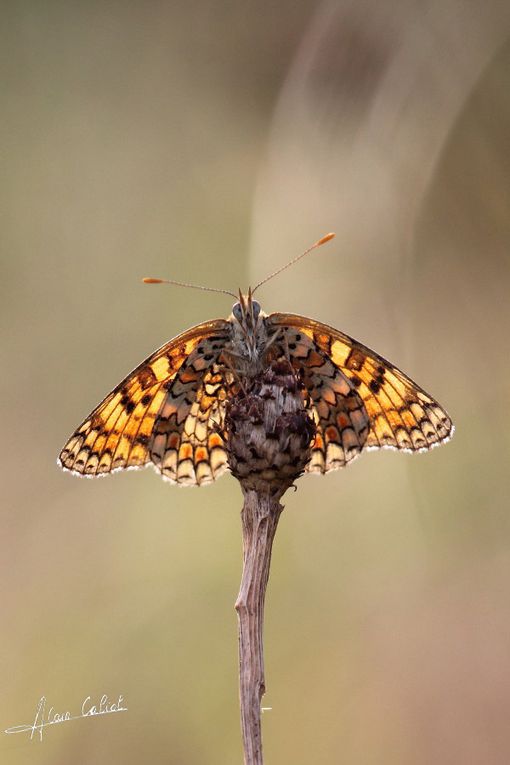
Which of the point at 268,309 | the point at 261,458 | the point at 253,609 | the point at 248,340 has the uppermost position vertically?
the point at 268,309

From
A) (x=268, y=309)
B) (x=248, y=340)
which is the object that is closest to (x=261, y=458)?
(x=248, y=340)

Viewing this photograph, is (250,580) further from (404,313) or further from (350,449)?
(404,313)

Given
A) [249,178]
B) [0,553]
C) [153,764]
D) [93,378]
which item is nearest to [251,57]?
[249,178]

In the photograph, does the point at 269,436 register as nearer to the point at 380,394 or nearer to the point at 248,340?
the point at 248,340

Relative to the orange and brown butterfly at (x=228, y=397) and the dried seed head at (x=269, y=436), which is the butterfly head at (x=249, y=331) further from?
the dried seed head at (x=269, y=436)

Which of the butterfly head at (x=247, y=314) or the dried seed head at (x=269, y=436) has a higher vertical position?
the butterfly head at (x=247, y=314)
